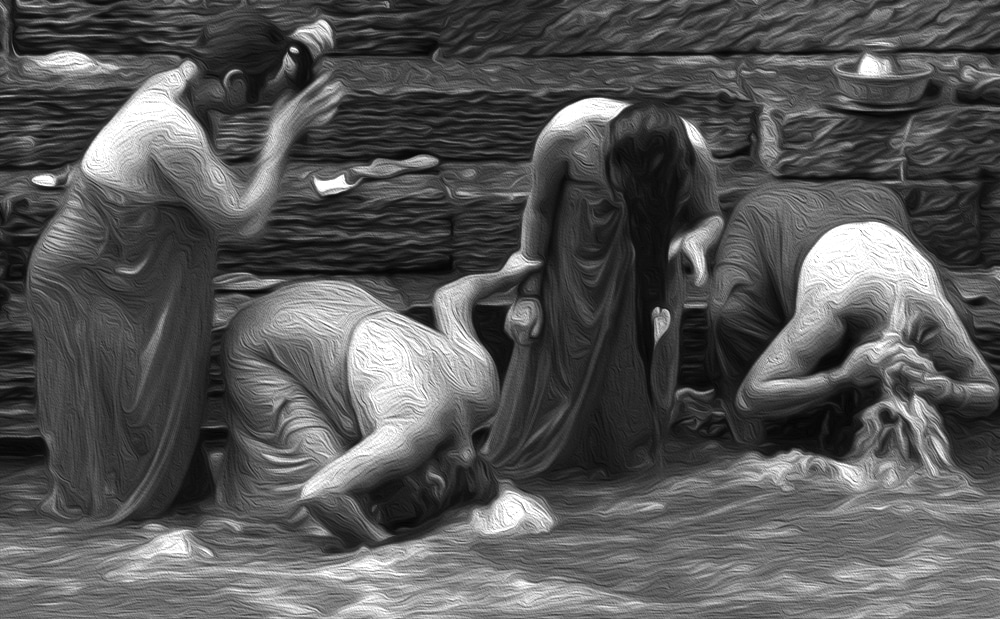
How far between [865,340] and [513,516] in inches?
46.1

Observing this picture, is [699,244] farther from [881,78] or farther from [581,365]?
[881,78]

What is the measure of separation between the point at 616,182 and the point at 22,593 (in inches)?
71.4

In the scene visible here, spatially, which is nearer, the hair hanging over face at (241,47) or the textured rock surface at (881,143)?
the hair hanging over face at (241,47)

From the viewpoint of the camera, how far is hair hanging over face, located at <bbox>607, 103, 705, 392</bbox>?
154 inches

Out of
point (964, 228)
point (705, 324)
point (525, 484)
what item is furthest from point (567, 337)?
point (964, 228)

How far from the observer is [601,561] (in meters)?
3.49

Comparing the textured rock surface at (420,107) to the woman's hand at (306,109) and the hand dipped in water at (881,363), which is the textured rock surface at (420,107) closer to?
the woman's hand at (306,109)

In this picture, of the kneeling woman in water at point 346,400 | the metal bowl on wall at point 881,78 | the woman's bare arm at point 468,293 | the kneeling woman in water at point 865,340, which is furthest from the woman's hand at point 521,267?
the metal bowl on wall at point 881,78

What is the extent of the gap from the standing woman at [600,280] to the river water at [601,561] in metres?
0.16

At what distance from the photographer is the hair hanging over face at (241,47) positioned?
3785 mm

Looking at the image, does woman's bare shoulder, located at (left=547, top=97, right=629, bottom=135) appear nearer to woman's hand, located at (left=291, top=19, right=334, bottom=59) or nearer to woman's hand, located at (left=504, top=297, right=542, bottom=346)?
woman's hand, located at (left=504, top=297, right=542, bottom=346)

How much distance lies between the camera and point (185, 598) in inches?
131

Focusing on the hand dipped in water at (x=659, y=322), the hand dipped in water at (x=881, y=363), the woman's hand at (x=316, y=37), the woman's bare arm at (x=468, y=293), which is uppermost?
the woman's hand at (x=316, y=37)

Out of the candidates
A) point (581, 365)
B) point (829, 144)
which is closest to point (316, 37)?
point (581, 365)
